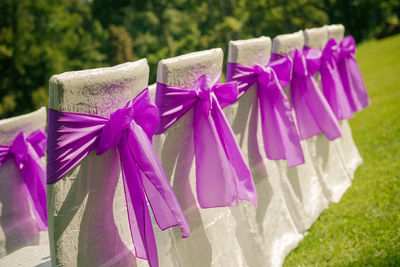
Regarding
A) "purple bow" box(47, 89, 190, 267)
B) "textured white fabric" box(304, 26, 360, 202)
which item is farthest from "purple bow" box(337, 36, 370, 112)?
"purple bow" box(47, 89, 190, 267)

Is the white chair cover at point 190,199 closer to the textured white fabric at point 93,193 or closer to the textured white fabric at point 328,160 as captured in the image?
the textured white fabric at point 93,193

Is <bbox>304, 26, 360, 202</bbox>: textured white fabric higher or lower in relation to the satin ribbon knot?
lower

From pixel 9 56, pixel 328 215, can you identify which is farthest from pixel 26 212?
pixel 9 56

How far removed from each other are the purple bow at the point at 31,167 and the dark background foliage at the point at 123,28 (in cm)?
1608

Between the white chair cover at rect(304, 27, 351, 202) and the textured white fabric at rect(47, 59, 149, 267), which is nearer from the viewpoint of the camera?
the textured white fabric at rect(47, 59, 149, 267)

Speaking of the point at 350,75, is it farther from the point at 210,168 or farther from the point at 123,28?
the point at 123,28

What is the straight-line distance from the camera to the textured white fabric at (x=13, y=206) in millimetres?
2348

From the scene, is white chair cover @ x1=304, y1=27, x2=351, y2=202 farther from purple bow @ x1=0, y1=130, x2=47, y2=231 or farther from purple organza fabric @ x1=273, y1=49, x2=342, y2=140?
purple bow @ x1=0, y1=130, x2=47, y2=231

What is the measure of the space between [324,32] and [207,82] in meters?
1.85

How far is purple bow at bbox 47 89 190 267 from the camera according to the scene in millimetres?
1510

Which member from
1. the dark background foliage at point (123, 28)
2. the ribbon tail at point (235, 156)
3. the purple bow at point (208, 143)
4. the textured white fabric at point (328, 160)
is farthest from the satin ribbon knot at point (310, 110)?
the dark background foliage at point (123, 28)

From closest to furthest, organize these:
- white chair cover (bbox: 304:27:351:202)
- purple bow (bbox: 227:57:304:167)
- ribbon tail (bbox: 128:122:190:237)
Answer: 1. ribbon tail (bbox: 128:122:190:237)
2. purple bow (bbox: 227:57:304:167)
3. white chair cover (bbox: 304:27:351:202)

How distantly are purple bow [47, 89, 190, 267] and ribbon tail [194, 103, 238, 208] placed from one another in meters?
0.35

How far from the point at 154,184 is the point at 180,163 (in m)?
0.43
